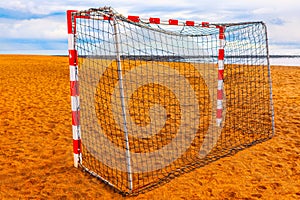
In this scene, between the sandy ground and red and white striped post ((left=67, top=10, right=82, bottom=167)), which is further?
red and white striped post ((left=67, top=10, right=82, bottom=167))

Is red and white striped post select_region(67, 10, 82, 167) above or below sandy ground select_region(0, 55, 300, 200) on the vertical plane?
above

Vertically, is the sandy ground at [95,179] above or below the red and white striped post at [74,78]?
below

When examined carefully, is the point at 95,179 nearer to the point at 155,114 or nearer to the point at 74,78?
the point at 74,78

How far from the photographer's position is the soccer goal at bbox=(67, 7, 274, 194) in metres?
4.67

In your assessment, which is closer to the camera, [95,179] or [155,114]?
[95,179]

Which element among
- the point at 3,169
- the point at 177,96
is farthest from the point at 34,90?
the point at 3,169

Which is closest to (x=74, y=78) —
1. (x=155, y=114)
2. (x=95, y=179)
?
(x=95, y=179)

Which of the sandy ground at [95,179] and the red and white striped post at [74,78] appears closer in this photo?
the sandy ground at [95,179]

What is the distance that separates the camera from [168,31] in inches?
225

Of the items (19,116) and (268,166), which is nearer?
(268,166)

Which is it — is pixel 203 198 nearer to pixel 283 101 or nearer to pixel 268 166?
pixel 268 166

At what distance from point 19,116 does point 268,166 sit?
656 cm

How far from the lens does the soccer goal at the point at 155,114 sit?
4.67 metres

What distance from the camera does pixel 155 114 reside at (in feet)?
28.3
